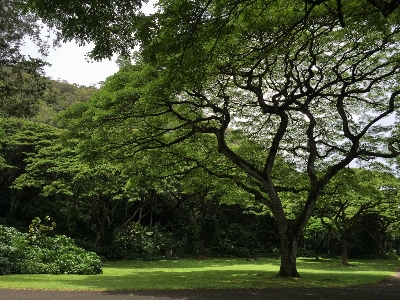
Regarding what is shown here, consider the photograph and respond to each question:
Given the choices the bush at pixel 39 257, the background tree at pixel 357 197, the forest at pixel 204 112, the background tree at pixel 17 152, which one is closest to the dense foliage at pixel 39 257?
the bush at pixel 39 257

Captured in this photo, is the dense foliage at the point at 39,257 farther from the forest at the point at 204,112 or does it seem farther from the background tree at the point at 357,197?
the background tree at the point at 357,197

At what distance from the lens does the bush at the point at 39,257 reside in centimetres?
1183

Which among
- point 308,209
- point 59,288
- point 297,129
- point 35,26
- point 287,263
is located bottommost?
point 59,288

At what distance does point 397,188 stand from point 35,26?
2012cm

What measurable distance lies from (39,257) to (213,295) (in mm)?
7079

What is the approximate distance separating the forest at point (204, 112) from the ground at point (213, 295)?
10.7 feet

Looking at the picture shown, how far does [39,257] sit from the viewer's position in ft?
41.8

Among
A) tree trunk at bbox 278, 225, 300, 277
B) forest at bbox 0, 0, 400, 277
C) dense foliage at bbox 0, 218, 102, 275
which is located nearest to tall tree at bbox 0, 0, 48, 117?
forest at bbox 0, 0, 400, 277

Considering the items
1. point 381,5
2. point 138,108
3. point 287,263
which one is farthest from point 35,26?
point 287,263

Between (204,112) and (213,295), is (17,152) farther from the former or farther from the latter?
(213,295)

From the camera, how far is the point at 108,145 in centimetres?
1309

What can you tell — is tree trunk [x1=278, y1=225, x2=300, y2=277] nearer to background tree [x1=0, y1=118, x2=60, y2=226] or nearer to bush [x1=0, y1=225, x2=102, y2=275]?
bush [x1=0, y1=225, x2=102, y2=275]

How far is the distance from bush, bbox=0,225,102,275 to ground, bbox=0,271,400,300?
13.4 ft

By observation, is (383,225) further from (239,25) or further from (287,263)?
(239,25)
